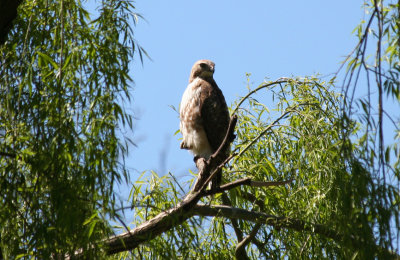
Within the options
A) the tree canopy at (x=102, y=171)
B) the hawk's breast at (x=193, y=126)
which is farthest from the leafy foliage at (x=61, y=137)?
the hawk's breast at (x=193, y=126)

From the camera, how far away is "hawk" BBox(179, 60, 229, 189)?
5.53 meters

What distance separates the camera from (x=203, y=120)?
5551 mm

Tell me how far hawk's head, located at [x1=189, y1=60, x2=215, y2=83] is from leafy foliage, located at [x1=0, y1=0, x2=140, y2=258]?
2.08m

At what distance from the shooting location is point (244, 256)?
500 centimetres

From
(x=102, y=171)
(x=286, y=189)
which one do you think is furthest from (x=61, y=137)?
(x=286, y=189)

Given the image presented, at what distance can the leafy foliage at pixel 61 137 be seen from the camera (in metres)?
3.42

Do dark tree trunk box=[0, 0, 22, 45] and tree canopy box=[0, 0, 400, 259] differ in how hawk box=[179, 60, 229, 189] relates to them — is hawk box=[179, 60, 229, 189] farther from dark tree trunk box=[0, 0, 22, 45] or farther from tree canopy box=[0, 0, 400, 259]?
dark tree trunk box=[0, 0, 22, 45]

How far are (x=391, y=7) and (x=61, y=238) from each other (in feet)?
6.90

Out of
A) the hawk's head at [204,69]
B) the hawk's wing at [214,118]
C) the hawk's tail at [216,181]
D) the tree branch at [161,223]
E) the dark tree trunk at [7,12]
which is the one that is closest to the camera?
the dark tree trunk at [7,12]

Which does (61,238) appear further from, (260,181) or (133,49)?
(260,181)

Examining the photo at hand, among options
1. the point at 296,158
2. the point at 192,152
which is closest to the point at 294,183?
the point at 296,158

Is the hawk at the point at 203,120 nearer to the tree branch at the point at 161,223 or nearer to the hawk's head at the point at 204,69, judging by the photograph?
the hawk's head at the point at 204,69

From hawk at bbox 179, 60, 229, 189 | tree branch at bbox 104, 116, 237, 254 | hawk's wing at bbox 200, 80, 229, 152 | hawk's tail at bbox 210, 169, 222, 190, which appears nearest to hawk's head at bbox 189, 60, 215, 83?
hawk at bbox 179, 60, 229, 189

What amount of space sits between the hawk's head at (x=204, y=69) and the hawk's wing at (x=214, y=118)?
373 millimetres
